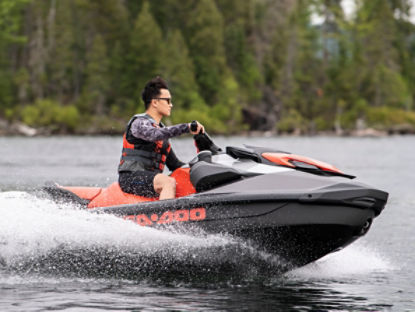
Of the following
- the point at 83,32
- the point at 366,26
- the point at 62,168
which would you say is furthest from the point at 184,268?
the point at 366,26

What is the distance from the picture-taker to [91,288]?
6391 millimetres

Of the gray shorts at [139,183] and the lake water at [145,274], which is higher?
the gray shorts at [139,183]

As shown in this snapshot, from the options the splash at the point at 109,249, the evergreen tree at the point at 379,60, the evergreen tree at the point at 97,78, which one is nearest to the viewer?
the splash at the point at 109,249

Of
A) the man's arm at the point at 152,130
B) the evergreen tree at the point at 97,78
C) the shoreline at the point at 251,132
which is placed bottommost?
the man's arm at the point at 152,130

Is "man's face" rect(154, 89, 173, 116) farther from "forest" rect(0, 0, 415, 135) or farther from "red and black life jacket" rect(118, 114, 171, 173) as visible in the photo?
"forest" rect(0, 0, 415, 135)

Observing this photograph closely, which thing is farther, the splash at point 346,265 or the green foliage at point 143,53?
the green foliage at point 143,53

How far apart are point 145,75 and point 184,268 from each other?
2220 inches

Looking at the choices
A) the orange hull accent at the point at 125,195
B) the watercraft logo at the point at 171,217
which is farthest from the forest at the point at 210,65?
the watercraft logo at the point at 171,217

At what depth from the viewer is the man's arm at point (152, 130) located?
641cm

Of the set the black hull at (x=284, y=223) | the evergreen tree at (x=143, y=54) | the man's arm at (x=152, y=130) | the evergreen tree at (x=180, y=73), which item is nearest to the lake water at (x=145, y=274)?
the black hull at (x=284, y=223)

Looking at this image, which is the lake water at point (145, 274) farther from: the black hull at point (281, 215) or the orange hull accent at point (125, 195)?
the orange hull accent at point (125, 195)

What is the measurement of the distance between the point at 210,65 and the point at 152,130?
60.2 metres

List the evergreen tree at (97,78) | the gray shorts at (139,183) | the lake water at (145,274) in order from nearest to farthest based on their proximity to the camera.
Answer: the lake water at (145,274), the gray shorts at (139,183), the evergreen tree at (97,78)

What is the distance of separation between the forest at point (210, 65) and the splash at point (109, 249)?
1920 inches
